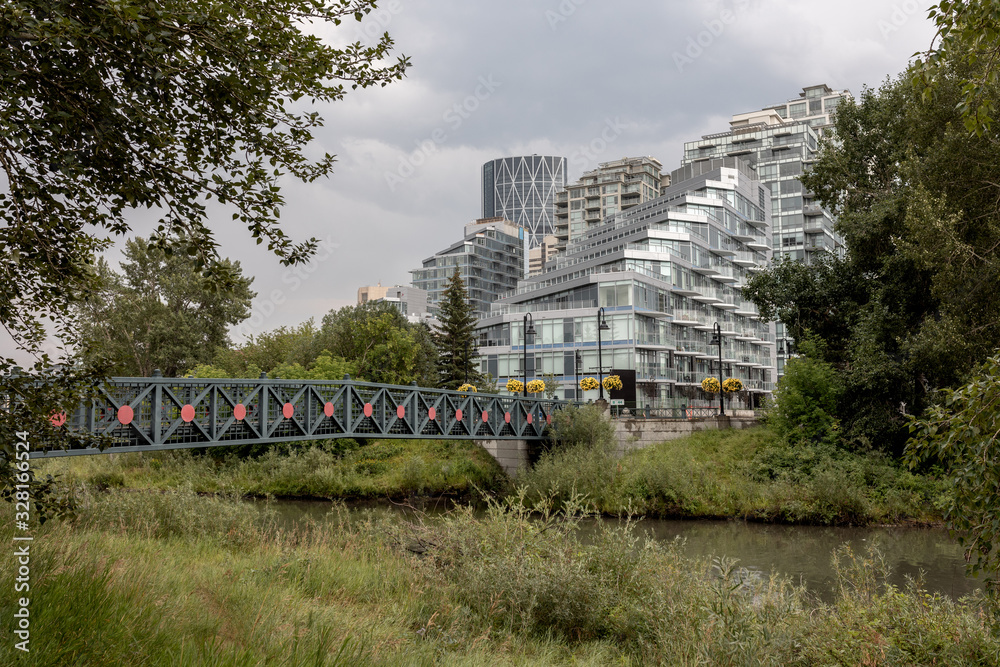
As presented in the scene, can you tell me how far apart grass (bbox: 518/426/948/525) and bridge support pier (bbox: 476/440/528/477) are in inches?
70.4

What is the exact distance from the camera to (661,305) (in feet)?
181

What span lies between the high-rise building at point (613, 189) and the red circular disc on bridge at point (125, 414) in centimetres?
9427

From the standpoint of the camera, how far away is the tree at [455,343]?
159ft

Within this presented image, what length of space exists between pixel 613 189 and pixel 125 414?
10242 cm

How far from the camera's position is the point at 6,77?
13.0 ft

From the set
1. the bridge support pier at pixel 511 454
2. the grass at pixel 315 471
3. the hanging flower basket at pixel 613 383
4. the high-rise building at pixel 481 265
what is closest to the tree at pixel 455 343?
the hanging flower basket at pixel 613 383

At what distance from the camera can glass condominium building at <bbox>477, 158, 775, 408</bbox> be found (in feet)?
171

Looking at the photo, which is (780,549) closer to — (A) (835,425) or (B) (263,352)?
(A) (835,425)

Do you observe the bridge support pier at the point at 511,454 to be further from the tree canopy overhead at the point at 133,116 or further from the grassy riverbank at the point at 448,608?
the tree canopy overhead at the point at 133,116

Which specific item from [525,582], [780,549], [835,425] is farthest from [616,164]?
[525,582]

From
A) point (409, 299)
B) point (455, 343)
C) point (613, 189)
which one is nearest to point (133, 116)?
point (455, 343)

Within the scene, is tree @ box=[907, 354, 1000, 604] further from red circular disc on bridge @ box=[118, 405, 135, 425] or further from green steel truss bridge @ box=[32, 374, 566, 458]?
red circular disc on bridge @ box=[118, 405, 135, 425]

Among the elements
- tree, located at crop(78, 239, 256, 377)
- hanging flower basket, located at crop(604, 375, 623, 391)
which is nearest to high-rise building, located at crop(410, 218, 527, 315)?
tree, located at crop(78, 239, 256, 377)

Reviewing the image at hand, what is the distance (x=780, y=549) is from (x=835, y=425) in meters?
9.01
